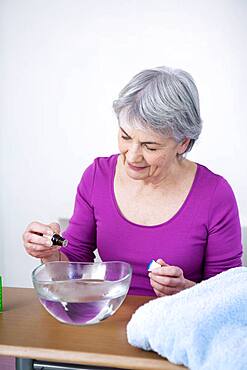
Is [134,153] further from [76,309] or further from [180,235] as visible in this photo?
[76,309]

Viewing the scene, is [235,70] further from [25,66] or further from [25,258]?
[25,258]

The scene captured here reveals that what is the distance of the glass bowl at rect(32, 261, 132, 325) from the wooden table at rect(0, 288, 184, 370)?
0.03 metres

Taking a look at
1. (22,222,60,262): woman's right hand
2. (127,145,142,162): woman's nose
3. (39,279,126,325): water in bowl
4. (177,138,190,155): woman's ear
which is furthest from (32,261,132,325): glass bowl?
(177,138,190,155): woman's ear

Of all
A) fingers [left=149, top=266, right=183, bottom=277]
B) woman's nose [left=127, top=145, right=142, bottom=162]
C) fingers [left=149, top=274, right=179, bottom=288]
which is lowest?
fingers [left=149, top=274, right=179, bottom=288]

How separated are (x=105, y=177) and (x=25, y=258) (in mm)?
1454

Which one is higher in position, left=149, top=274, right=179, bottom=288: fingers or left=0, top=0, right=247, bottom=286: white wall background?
left=0, top=0, right=247, bottom=286: white wall background

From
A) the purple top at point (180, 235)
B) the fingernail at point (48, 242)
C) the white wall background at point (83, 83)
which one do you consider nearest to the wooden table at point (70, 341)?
the fingernail at point (48, 242)

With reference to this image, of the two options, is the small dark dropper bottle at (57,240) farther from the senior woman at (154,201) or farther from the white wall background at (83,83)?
the white wall background at (83,83)

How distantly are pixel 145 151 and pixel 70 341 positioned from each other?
62 centimetres

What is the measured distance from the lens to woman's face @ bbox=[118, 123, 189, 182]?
5.60 feet

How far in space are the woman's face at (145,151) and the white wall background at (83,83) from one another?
1126 millimetres

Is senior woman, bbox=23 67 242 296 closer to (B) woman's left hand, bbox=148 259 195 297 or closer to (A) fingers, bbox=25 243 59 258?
(A) fingers, bbox=25 243 59 258

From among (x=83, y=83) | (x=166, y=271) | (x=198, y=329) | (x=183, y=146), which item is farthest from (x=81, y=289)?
(x=83, y=83)

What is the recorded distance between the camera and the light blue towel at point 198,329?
3.76 feet
